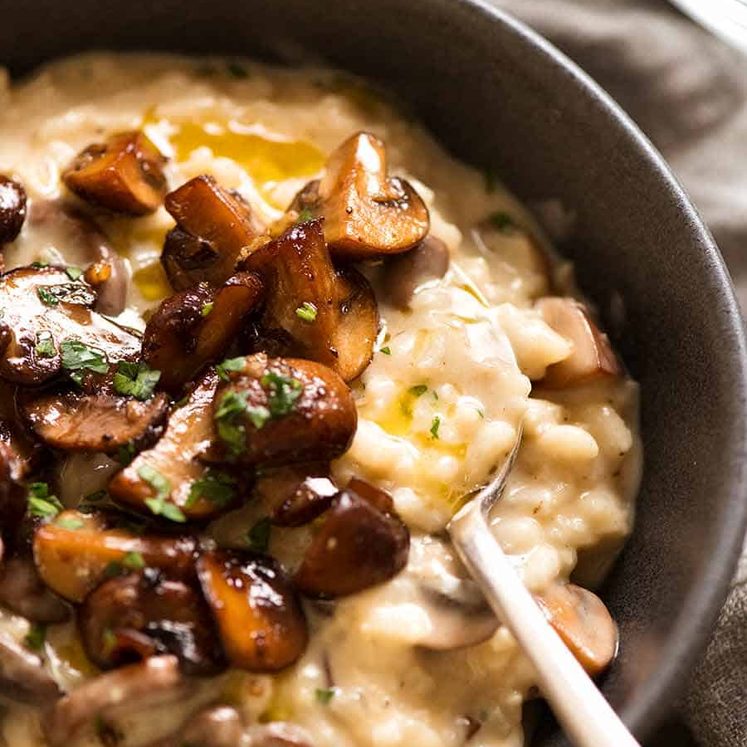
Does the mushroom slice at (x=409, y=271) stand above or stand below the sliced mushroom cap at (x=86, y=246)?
above

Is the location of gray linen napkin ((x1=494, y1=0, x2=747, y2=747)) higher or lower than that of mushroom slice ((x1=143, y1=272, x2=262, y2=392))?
higher

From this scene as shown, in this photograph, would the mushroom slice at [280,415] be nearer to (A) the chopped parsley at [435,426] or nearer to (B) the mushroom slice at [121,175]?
(A) the chopped parsley at [435,426]

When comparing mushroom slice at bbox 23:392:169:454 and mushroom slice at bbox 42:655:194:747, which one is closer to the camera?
mushroom slice at bbox 42:655:194:747

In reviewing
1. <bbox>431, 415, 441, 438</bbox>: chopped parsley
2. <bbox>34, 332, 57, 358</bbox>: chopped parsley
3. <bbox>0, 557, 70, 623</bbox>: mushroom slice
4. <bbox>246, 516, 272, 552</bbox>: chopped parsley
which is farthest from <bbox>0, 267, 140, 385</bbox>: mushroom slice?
<bbox>431, 415, 441, 438</bbox>: chopped parsley

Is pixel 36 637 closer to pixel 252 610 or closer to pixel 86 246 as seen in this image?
pixel 252 610

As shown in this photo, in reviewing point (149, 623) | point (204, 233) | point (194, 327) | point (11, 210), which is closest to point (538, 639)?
point (149, 623)

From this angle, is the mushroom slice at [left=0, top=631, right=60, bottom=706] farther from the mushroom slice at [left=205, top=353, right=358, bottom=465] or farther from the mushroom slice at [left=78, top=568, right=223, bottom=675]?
the mushroom slice at [left=205, top=353, right=358, bottom=465]

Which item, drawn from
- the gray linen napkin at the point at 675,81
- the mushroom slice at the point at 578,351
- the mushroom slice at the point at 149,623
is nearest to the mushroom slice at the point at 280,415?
the mushroom slice at the point at 149,623
